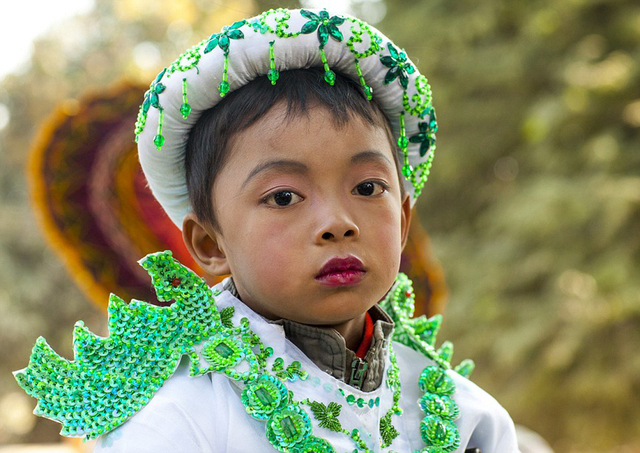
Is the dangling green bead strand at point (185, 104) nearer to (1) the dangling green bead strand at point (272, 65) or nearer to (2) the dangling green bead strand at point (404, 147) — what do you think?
(1) the dangling green bead strand at point (272, 65)

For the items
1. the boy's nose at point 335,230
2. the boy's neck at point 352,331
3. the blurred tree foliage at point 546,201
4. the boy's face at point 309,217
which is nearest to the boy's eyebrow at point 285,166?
the boy's face at point 309,217

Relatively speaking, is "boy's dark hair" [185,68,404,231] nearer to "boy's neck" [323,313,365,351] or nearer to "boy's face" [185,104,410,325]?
"boy's face" [185,104,410,325]

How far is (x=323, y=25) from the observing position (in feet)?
4.44

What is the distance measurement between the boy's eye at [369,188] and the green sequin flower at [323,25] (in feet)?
0.84

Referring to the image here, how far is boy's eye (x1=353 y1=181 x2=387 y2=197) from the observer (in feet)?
4.45

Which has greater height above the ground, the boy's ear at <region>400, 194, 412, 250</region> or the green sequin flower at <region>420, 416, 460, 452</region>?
the boy's ear at <region>400, 194, 412, 250</region>

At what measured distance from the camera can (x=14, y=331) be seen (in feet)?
35.6

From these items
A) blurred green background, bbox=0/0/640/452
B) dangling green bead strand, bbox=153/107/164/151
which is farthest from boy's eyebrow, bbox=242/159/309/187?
blurred green background, bbox=0/0/640/452

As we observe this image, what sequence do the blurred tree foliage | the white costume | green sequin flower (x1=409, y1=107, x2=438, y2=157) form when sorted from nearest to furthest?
1. the white costume
2. green sequin flower (x1=409, y1=107, x2=438, y2=157)
3. the blurred tree foliage

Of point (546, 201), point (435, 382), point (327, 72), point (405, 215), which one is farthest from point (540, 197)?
point (327, 72)

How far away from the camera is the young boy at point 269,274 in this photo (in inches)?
49.4

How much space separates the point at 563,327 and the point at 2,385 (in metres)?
8.62

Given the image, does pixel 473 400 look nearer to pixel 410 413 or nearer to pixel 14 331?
pixel 410 413

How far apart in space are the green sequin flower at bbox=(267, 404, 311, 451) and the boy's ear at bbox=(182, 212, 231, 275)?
1.06 feet
